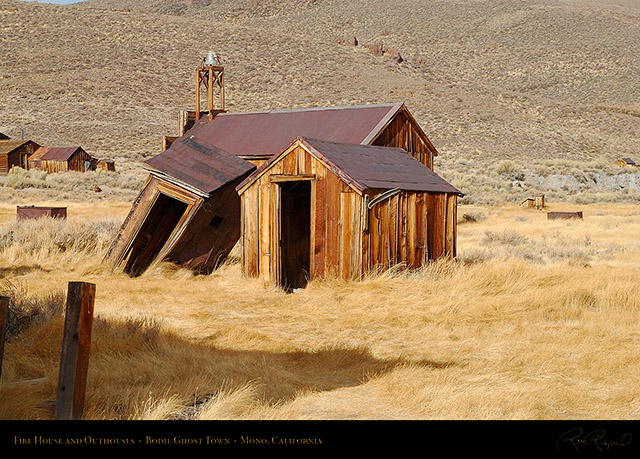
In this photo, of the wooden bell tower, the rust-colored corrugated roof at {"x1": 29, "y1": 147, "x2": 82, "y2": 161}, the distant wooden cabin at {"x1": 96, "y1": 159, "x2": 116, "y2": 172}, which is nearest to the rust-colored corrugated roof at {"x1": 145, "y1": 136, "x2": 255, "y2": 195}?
the wooden bell tower

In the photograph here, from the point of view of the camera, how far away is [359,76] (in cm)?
6594

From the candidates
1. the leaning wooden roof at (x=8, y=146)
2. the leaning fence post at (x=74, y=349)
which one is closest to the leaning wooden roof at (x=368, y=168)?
the leaning fence post at (x=74, y=349)

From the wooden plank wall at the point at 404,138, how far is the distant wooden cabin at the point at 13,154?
34956 millimetres

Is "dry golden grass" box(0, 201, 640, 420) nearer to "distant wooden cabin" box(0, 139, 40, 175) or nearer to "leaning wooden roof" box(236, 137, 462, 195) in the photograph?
"leaning wooden roof" box(236, 137, 462, 195)

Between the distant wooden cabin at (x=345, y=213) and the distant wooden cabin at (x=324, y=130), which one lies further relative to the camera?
the distant wooden cabin at (x=324, y=130)

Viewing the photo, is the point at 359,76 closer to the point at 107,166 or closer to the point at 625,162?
the point at 625,162

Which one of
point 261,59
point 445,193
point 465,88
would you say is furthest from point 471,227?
point 261,59

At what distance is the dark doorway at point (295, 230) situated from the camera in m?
11.9

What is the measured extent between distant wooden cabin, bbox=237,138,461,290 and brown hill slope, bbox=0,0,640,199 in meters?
30.1

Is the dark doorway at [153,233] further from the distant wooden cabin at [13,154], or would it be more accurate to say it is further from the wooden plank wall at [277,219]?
the distant wooden cabin at [13,154]

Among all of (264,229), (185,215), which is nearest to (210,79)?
(185,215)

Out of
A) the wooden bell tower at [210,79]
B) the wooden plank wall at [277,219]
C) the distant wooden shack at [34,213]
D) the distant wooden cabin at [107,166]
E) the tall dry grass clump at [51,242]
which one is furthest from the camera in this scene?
the distant wooden cabin at [107,166]

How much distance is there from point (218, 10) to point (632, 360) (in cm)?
11842

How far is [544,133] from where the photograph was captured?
52.8 metres
